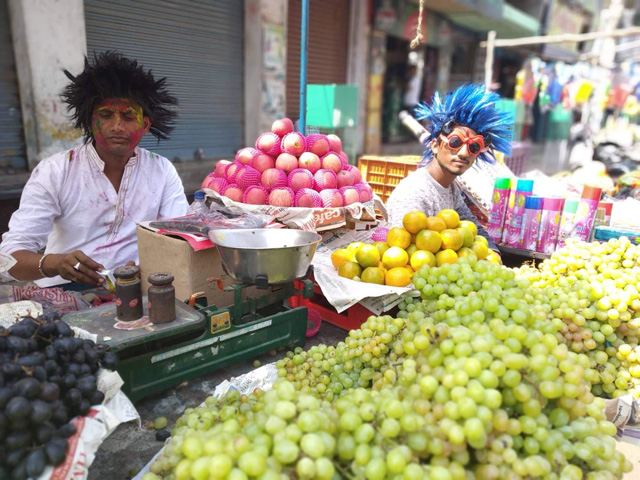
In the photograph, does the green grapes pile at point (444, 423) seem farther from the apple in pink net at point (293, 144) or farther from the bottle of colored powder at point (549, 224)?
the apple in pink net at point (293, 144)

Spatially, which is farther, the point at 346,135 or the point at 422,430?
the point at 346,135

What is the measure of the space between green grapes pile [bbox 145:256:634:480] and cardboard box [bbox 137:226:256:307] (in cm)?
101

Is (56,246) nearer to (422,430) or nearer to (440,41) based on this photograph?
(422,430)

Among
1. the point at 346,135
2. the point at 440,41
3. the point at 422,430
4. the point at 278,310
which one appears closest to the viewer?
the point at 422,430

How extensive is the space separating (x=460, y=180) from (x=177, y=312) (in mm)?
3141

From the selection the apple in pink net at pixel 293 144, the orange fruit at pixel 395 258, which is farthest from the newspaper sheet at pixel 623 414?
the apple in pink net at pixel 293 144

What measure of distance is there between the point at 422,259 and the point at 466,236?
39 centimetres

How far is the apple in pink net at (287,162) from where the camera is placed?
371 cm

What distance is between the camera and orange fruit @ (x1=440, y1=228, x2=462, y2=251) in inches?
112

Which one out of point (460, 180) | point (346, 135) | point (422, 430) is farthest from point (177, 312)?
point (346, 135)

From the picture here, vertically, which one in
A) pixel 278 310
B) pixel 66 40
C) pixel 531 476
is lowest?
pixel 278 310

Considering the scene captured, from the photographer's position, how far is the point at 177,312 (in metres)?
2.14

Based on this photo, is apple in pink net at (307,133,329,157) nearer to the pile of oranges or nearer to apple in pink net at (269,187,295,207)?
apple in pink net at (269,187,295,207)

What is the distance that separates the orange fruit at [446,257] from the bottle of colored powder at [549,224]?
1.18 m
